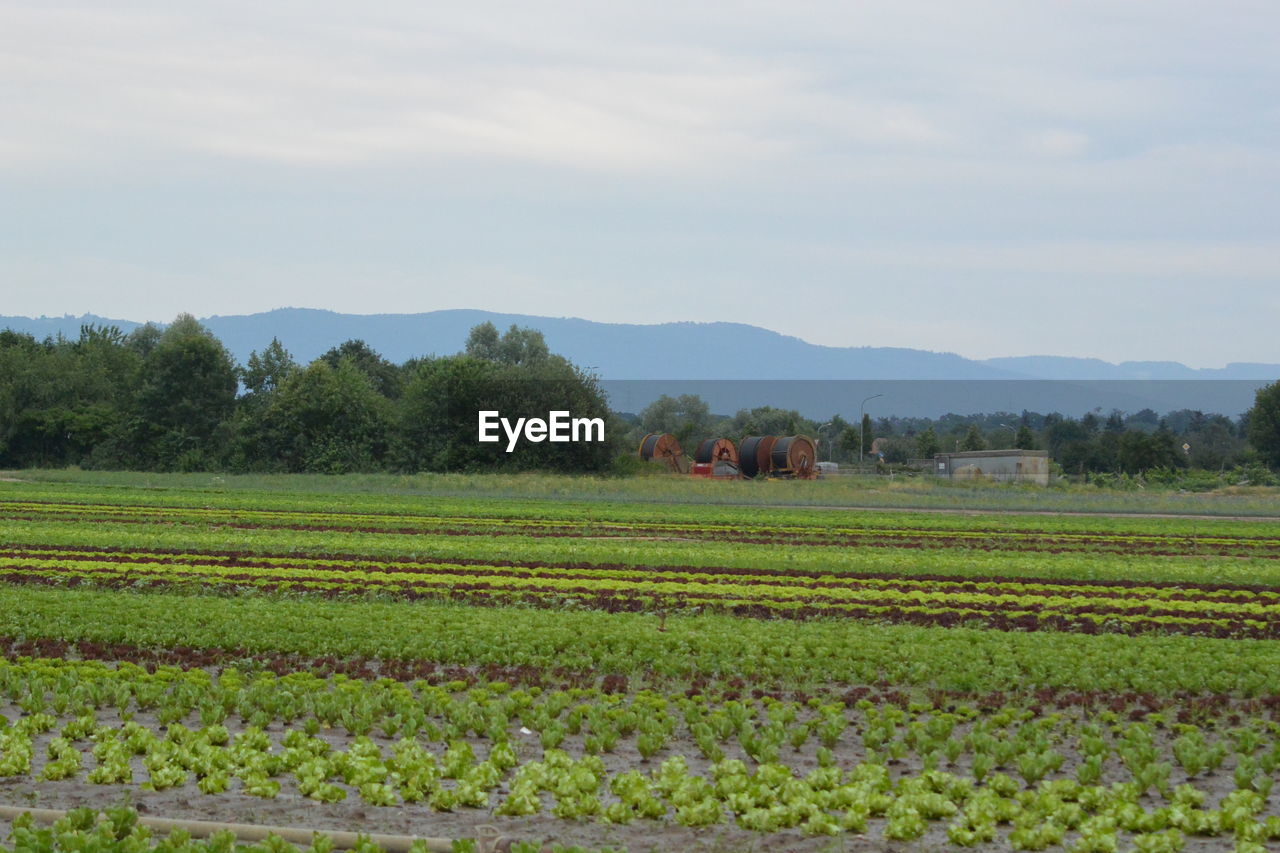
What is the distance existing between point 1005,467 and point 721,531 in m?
51.9

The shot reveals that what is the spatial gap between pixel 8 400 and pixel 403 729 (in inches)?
3498

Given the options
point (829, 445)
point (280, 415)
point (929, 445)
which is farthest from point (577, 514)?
point (829, 445)

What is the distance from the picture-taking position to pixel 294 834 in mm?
8922

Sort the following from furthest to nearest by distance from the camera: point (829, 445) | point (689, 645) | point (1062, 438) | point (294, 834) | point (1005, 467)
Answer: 1. point (1062, 438)
2. point (829, 445)
3. point (1005, 467)
4. point (689, 645)
5. point (294, 834)

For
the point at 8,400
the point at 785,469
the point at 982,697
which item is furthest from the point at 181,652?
the point at 8,400

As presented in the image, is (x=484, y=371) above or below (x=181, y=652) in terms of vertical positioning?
above

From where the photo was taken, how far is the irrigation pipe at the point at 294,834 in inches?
336

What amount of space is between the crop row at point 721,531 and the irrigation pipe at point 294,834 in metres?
27.3

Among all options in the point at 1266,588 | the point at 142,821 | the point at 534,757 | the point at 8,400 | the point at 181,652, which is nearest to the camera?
the point at 142,821

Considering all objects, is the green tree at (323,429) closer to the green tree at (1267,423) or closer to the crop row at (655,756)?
the crop row at (655,756)

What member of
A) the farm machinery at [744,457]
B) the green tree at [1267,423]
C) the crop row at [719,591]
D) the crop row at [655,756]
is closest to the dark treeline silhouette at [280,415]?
the farm machinery at [744,457]

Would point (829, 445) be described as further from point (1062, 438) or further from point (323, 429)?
point (323, 429)

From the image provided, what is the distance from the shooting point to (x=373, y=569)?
2742cm

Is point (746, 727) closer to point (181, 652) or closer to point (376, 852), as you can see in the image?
point (376, 852)
